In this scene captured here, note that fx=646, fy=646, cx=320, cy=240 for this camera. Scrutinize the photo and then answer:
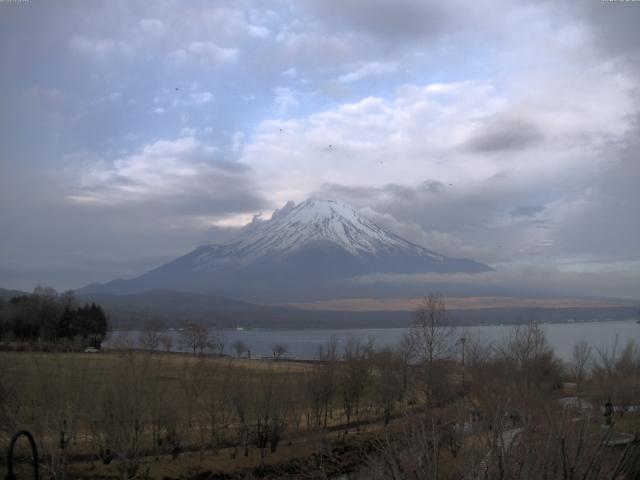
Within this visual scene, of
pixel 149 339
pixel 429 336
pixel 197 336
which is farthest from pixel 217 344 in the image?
pixel 429 336

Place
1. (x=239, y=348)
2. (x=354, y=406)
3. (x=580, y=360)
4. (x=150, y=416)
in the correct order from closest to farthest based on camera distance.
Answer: (x=150, y=416), (x=354, y=406), (x=580, y=360), (x=239, y=348)

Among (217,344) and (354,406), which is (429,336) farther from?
(217,344)

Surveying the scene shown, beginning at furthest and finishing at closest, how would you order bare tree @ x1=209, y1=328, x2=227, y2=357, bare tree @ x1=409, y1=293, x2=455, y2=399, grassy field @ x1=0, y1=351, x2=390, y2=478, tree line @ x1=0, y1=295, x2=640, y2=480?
1. bare tree @ x1=209, y1=328, x2=227, y2=357
2. bare tree @ x1=409, y1=293, x2=455, y2=399
3. grassy field @ x1=0, y1=351, x2=390, y2=478
4. tree line @ x1=0, y1=295, x2=640, y2=480

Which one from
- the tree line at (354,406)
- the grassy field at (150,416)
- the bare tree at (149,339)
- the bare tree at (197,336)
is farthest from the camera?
the bare tree at (197,336)

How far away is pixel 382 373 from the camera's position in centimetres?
5038

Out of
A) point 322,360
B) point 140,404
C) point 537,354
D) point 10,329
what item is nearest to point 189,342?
point 10,329

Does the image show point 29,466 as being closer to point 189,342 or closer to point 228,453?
point 228,453

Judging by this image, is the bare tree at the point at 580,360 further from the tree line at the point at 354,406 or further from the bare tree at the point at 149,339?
the bare tree at the point at 149,339

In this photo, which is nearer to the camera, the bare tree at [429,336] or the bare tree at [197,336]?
the bare tree at [429,336]

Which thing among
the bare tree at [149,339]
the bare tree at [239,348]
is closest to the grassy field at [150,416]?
the bare tree at [149,339]

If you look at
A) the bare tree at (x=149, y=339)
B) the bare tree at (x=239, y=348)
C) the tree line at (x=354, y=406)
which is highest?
the bare tree at (x=149, y=339)

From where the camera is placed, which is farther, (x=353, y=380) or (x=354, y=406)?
(x=354, y=406)

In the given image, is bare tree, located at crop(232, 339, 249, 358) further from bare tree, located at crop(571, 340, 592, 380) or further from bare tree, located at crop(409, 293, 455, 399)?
bare tree, located at crop(571, 340, 592, 380)

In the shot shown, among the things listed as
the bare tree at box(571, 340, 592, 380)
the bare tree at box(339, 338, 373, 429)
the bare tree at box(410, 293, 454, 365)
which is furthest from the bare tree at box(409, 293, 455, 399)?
the bare tree at box(571, 340, 592, 380)
